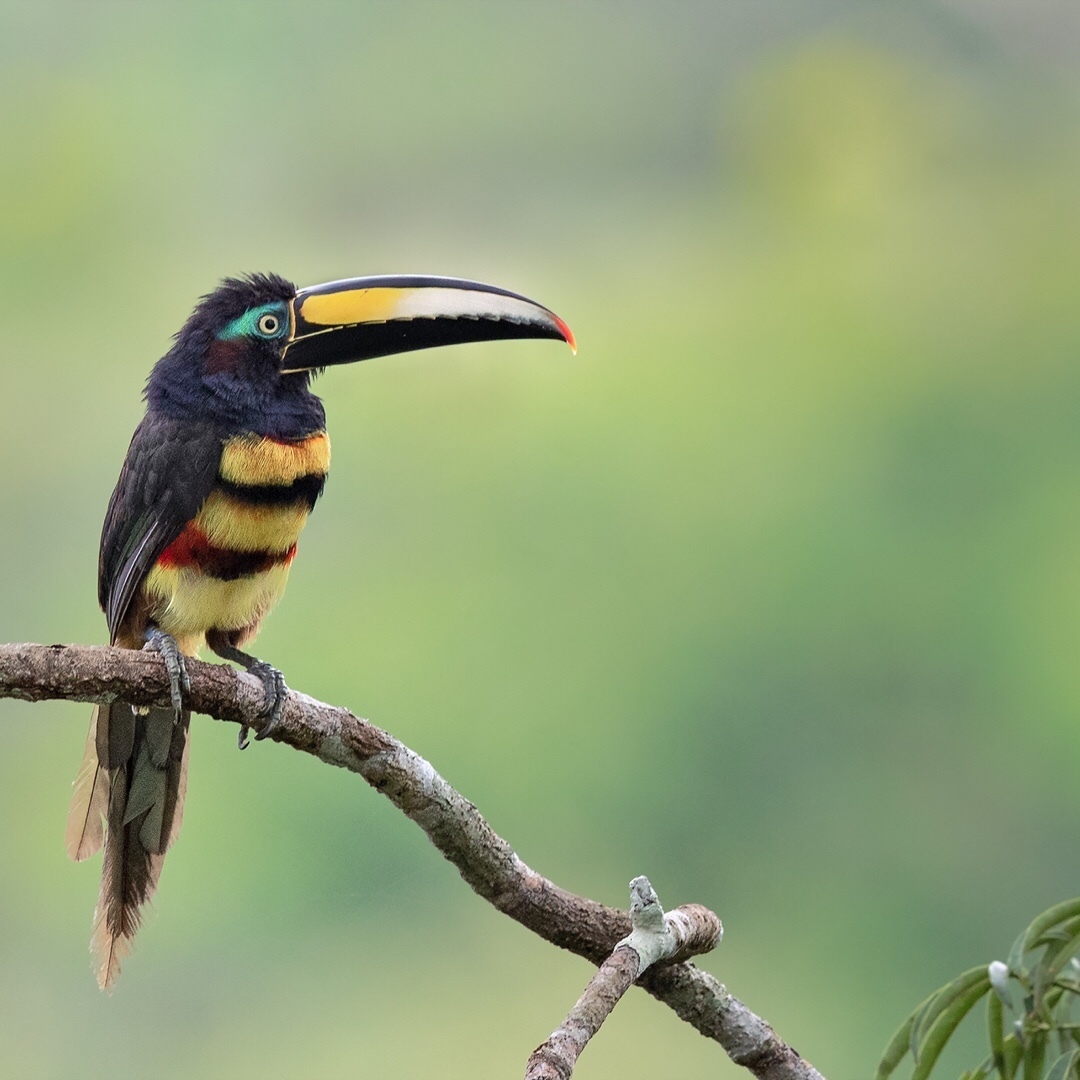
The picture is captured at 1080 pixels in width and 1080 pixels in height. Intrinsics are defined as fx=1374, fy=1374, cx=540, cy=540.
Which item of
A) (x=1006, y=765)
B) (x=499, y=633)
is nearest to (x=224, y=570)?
(x=499, y=633)

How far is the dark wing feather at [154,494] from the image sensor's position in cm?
210

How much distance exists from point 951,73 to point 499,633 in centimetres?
221

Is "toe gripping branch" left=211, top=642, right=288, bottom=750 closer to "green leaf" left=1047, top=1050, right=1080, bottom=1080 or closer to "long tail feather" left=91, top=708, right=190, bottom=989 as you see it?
"long tail feather" left=91, top=708, right=190, bottom=989

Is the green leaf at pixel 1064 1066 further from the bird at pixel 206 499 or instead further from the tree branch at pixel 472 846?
the bird at pixel 206 499

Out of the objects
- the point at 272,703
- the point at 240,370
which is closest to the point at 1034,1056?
the point at 272,703

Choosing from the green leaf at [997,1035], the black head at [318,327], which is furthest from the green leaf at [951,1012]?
the black head at [318,327]

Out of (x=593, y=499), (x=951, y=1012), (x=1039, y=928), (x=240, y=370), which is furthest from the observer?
(x=593, y=499)

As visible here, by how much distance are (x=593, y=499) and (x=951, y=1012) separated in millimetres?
2597

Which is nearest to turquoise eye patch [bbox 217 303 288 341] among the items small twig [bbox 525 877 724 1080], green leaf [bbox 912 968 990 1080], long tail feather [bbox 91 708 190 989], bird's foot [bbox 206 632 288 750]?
bird's foot [bbox 206 632 288 750]

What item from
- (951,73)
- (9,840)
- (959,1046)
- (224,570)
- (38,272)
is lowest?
(959,1046)

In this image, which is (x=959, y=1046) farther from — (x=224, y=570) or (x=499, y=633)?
(x=224, y=570)

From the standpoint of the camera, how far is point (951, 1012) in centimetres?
161

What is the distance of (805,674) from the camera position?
399cm

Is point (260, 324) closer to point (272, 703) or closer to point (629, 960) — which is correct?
point (272, 703)
